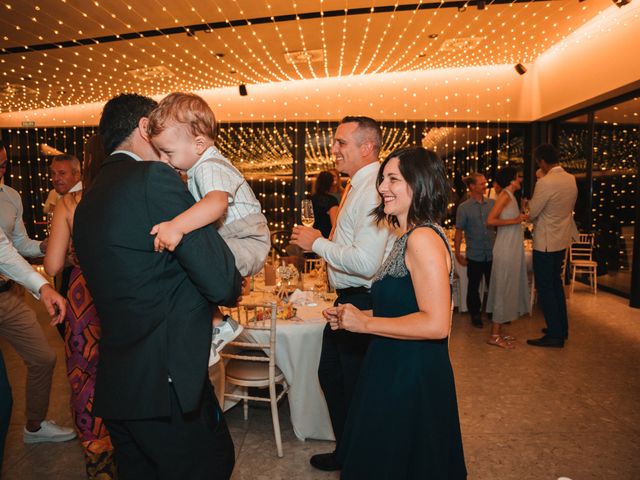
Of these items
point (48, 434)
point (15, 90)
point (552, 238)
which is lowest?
point (48, 434)

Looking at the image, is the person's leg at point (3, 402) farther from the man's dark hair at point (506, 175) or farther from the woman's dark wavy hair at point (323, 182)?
the man's dark hair at point (506, 175)

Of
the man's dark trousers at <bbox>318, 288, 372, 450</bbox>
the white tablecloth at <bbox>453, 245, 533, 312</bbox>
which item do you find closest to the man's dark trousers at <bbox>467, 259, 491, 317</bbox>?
the white tablecloth at <bbox>453, 245, 533, 312</bbox>

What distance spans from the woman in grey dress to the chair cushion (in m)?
2.89

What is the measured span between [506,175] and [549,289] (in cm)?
125

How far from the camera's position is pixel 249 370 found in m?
Answer: 3.17

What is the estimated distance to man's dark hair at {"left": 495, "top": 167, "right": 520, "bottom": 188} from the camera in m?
5.06

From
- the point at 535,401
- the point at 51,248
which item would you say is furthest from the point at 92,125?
the point at 535,401

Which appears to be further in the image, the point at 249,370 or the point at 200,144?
the point at 249,370

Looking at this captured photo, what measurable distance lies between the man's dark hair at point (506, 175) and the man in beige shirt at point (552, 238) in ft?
0.92

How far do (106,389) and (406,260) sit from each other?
101 cm

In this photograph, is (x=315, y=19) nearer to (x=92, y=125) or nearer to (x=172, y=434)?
(x=172, y=434)

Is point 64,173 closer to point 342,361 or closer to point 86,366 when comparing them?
point 86,366

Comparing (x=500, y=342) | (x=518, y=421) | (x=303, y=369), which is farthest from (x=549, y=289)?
(x=303, y=369)

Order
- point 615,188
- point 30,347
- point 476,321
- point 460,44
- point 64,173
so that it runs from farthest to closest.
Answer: point 615,188
point 460,44
point 476,321
point 64,173
point 30,347
